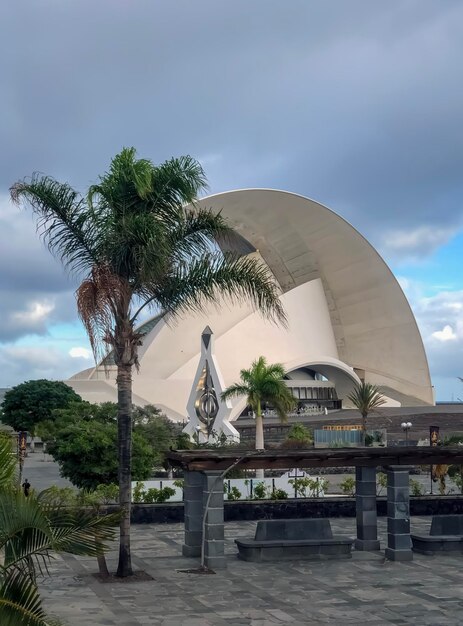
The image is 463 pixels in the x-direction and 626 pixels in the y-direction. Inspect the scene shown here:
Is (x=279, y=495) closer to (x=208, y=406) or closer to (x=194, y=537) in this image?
(x=194, y=537)

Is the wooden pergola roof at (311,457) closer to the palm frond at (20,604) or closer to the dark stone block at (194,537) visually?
the dark stone block at (194,537)

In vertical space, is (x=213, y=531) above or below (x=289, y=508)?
below

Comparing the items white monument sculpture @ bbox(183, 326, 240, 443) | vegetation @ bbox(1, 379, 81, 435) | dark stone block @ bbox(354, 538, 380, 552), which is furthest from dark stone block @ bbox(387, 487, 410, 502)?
vegetation @ bbox(1, 379, 81, 435)

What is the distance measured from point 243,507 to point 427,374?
3333cm

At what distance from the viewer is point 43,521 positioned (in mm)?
5102

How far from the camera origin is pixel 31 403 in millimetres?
38094

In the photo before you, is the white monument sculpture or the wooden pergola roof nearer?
the wooden pergola roof

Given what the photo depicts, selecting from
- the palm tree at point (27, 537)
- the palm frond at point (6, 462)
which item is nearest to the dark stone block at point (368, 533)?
the palm tree at point (27, 537)

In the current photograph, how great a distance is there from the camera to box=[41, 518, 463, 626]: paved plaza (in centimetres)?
898

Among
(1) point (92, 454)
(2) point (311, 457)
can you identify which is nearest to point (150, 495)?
(1) point (92, 454)

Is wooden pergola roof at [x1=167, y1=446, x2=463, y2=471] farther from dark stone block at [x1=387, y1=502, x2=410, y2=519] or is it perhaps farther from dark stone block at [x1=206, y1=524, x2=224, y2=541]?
dark stone block at [x1=206, y1=524, x2=224, y2=541]

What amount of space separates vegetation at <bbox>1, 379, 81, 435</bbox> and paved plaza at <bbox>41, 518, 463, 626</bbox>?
25188 mm

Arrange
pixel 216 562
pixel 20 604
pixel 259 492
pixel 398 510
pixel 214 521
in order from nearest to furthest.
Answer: pixel 20 604
pixel 216 562
pixel 214 521
pixel 398 510
pixel 259 492

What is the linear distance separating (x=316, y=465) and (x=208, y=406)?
558 inches
